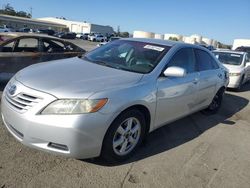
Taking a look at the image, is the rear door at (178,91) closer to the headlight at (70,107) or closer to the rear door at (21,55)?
the headlight at (70,107)

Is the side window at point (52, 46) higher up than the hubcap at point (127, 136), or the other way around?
the side window at point (52, 46)

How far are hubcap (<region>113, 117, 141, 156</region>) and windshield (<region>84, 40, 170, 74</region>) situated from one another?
0.77 meters

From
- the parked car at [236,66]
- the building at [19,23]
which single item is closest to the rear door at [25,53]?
the parked car at [236,66]

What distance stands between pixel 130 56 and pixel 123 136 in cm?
142

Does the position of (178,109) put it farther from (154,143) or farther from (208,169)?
(208,169)

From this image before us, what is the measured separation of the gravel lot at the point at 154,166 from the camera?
11.0 ft

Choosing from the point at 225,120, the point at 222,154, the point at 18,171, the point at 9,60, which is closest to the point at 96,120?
the point at 18,171

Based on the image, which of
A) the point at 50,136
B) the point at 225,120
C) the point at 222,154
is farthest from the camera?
the point at 225,120

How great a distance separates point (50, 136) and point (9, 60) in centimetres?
470

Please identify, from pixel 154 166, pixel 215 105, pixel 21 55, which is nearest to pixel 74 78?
pixel 154 166

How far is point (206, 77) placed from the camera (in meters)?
5.52

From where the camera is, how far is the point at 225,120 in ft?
21.2

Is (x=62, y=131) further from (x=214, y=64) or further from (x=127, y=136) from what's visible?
(x=214, y=64)

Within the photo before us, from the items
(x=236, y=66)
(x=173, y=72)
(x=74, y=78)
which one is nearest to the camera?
(x=74, y=78)
